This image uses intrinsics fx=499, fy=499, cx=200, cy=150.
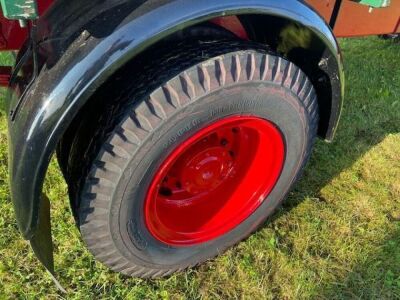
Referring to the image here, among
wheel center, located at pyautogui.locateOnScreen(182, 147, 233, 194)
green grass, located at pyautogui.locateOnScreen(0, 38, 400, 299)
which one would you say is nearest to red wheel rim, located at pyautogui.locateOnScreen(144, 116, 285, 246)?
wheel center, located at pyautogui.locateOnScreen(182, 147, 233, 194)

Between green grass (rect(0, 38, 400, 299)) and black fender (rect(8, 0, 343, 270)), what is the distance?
66 cm

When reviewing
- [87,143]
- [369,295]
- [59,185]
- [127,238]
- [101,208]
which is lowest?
[369,295]

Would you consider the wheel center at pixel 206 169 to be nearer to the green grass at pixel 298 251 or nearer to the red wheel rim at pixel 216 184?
the red wheel rim at pixel 216 184

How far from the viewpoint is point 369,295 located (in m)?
2.15

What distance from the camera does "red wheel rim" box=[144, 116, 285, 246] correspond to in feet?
6.38

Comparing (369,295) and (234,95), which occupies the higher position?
(234,95)

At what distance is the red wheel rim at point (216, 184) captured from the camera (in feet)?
6.38

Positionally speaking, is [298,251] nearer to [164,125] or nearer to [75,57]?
[164,125]

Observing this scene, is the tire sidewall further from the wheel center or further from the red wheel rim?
the wheel center

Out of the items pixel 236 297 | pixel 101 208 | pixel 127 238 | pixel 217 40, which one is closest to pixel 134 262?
pixel 127 238

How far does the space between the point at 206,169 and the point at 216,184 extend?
12 cm

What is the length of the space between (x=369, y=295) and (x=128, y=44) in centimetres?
152

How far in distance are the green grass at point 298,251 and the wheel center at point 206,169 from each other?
386 millimetres

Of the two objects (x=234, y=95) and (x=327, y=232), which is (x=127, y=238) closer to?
(x=234, y=95)
